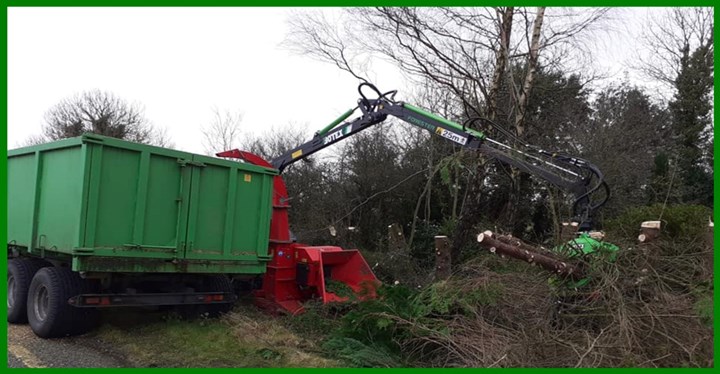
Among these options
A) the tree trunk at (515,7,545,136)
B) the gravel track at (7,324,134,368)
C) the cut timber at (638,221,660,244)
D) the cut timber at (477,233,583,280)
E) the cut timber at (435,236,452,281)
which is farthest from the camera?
the tree trunk at (515,7,545,136)

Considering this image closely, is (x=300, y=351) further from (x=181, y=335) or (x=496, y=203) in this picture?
(x=496, y=203)

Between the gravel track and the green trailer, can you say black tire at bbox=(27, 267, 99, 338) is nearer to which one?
the green trailer

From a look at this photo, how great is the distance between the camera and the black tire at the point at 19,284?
24.9 feet

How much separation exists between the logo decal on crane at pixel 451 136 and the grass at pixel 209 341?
381 cm

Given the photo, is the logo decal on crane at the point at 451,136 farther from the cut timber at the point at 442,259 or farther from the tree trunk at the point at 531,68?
the tree trunk at the point at 531,68

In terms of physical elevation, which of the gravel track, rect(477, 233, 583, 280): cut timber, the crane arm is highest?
the crane arm

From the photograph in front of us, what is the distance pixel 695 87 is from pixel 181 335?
841 inches

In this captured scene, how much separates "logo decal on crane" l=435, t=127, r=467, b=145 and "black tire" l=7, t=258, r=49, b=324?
6073mm

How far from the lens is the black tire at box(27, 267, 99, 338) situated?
680 centimetres

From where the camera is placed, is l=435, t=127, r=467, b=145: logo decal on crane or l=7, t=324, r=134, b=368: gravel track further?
l=435, t=127, r=467, b=145: logo decal on crane

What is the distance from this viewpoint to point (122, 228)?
670cm

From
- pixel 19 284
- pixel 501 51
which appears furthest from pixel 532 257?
pixel 501 51

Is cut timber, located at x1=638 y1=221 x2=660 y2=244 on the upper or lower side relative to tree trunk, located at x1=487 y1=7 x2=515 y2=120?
lower

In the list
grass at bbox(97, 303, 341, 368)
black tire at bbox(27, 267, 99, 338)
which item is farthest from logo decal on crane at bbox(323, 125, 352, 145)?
black tire at bbox(27, 267, 99, 338)
